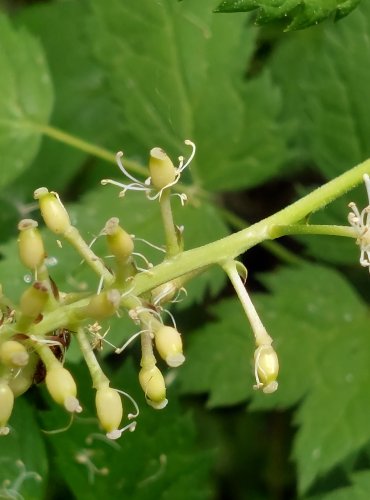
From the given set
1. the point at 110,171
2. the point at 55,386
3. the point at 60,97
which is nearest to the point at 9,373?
the point at 55,386

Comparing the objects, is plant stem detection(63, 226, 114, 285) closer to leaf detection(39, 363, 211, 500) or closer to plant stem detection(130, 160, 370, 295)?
plant stem detection(130, 160, 370, 295)

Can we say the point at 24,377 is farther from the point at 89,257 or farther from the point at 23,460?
the point at 23,460

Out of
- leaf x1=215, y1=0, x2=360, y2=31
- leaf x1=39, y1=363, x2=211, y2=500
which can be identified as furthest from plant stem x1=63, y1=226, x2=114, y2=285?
leaf x1=39, y1=363, x2=211, y2=500

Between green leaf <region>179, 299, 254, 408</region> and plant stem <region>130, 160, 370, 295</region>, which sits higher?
plant stem <region>130, 160, 370, 295</region>

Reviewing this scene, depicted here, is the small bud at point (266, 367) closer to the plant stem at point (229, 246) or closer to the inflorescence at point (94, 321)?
the inflorescence at point (94, 321)

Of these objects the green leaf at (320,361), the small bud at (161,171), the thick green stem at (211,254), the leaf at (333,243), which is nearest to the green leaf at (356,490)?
the green leaf at (320,361)

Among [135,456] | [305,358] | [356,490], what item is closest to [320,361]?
[305,358]

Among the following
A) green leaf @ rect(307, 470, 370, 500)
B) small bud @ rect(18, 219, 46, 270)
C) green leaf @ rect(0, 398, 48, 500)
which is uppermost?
small bud @ rect(18, 219, 46, 270)
